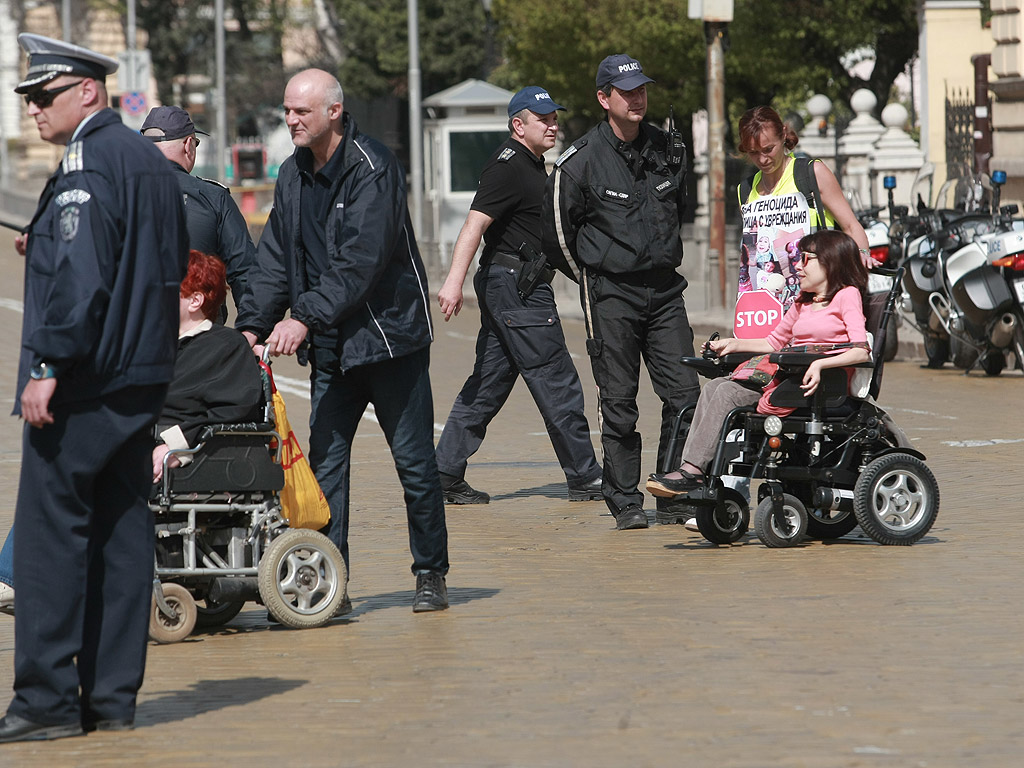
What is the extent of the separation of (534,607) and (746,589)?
0.81 meters

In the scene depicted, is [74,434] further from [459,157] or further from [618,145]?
[459,157]

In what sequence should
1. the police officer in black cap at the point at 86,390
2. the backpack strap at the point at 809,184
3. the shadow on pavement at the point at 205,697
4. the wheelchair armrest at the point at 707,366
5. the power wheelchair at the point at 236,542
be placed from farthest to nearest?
the backpack strap at the point at 809,184, the wheelchair armrest at the point at 707,366, the power wheelchair at the point at 236,542, the shadow on pavement at the point at 205,697, the police officer in black cap at the point at 86,390

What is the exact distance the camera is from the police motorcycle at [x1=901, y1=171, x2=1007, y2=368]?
15.7 metres

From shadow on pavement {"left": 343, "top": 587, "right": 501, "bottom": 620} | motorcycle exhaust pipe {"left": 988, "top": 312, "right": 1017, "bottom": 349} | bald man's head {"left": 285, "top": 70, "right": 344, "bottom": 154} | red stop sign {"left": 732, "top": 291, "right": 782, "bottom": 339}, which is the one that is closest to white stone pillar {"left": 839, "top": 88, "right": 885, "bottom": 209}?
motorcycle exhaust pipe {"left": 988, "top": 312, "right": 1017, "bottom": 349}

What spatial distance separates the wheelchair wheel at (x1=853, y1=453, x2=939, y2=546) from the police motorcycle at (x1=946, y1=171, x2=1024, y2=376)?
734cm

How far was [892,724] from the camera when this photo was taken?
5.04 m

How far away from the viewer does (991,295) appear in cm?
1503

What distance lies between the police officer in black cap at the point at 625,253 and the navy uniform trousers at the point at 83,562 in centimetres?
379

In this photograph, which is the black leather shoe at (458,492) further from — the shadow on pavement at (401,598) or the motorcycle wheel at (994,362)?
the motorcycle wheel at (994,362)

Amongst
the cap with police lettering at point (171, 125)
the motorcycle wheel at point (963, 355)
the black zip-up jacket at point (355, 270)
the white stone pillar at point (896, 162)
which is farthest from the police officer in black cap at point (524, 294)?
the white stone pillar at point (896, 162)

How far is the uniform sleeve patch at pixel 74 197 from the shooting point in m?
A: 5.06

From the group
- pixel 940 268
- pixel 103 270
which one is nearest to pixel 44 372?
pixel 103 270

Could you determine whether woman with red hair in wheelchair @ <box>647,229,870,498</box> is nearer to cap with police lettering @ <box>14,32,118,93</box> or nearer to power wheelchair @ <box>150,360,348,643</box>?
power wheelchair @ <box>150,360,348,643</box>

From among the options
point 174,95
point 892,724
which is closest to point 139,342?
point 892,724
